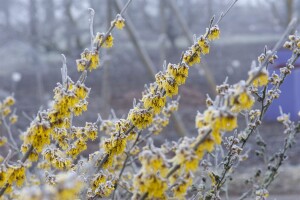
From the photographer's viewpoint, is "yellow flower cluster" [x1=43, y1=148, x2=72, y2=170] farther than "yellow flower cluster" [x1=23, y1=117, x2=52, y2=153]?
Yes

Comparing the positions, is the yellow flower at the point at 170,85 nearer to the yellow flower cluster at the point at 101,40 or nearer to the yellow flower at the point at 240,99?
the yellow flower cluster at the point at 101,40

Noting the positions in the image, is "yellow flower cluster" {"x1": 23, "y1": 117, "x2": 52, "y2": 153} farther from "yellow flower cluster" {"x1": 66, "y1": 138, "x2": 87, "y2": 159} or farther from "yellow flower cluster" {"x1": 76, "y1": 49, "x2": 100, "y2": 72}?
"yellow flower cluster" {"x1": 66, "y1": 138, "x2": 87, "y2": 159}

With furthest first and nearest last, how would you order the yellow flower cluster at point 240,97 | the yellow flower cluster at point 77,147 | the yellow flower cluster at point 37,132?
the yellow flower cluster at point 77,147 → the yellow flower cluster at point 37,132 → the yellow flower cluster at point 240,97

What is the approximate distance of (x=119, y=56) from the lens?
15664mm

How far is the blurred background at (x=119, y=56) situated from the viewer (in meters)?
7.96

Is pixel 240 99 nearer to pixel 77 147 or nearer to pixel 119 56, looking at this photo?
pixel 77 147

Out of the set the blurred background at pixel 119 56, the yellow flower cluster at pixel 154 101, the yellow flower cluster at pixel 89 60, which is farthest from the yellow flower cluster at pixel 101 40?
the blurred background at pixel 119 56

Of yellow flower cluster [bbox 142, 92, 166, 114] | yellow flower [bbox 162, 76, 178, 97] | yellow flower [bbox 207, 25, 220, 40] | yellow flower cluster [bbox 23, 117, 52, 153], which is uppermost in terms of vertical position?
yellow flower [bbox 207, 25, 220, 40]

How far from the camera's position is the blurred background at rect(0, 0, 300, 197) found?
7955 mm

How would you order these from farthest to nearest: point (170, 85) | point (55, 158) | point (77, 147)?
point (77, 147)
point (55, 158)
point (170, 85)

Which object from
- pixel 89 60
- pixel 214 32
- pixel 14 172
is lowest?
pixel 14 172

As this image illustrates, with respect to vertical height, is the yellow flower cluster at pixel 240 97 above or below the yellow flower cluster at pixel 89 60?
below

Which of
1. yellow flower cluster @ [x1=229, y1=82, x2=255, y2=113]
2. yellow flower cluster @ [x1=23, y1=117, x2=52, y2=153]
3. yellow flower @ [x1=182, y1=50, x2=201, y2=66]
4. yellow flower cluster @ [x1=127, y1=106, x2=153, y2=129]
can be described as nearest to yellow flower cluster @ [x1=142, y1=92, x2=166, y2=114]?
yellow flower cluster @ [x1=127, y1=106, x2=153, y2=129]

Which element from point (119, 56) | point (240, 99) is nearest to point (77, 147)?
point (240, 99)
